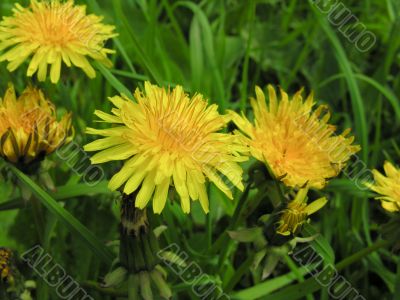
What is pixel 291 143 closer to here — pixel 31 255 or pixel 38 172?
pixel 38 172

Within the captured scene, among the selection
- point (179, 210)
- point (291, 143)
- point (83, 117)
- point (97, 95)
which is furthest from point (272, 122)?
point (83, 117)

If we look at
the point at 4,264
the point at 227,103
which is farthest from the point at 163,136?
the point at 227,103

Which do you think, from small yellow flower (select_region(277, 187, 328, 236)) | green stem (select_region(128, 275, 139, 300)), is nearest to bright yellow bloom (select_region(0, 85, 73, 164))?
green stem (select_region(128, 275, 139, 300))

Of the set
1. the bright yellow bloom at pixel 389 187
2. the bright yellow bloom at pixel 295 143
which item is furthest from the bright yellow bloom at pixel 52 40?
the bright yellow bloom at pixel 389 187

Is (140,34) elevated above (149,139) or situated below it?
above

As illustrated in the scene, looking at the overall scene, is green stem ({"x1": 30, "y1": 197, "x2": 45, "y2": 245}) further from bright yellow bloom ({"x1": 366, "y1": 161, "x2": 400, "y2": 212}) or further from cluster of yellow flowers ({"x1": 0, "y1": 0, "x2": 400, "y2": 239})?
bright yellow bloom ({"x1": 366, "y1": 161, "x2": 400, "y2": 212})

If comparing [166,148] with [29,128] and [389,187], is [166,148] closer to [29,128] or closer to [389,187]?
[29,128]
